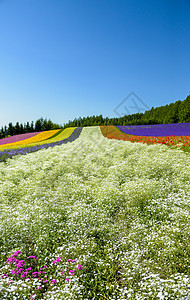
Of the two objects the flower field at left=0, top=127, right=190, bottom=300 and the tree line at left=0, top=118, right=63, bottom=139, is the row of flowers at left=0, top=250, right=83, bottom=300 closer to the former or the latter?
the flower field at left=0, top=127, right=190, bottom=300

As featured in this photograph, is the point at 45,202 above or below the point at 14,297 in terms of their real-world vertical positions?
above

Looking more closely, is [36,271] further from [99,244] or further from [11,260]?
[99,244]

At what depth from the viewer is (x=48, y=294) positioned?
4008 mm

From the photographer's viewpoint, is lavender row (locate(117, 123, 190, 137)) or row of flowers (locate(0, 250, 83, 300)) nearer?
row of flowers (locate(0, 250, 83, 300))

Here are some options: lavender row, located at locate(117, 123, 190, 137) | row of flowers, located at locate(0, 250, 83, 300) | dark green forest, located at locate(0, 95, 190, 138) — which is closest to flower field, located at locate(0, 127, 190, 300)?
row of flowers, located at locate(0, 250, 83, 300)

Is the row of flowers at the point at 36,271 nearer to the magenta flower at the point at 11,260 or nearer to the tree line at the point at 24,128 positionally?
the magenta flower at the point at 11,260

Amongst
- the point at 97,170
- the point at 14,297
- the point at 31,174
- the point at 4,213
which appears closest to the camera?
the point at 14,297

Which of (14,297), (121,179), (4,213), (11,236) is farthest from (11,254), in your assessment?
(121,179)

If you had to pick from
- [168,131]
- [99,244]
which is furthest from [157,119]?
[99,244]

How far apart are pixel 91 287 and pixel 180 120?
6798 centimetres

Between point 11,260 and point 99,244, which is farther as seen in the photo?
point 99,244

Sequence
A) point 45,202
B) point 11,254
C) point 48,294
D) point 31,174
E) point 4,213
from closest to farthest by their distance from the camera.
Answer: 1. point 48,294
2. point 11,254
3. point 4,213
4. point 45,202
5. point 31,174

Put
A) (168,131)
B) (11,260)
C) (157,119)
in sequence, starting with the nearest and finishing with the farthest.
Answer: (11,260), (168,131), (157,119)

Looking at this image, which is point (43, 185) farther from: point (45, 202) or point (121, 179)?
point (121, 179)
